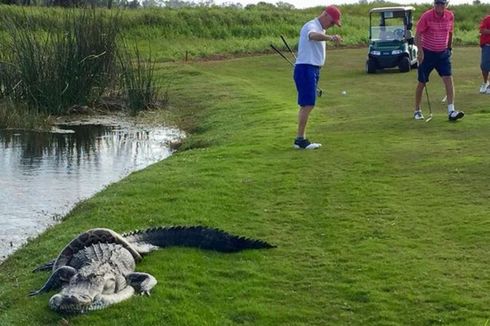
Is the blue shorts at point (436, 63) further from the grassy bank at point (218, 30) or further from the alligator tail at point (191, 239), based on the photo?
the grassy bank at point (218, 30)

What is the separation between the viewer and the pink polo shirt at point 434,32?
10336 mm

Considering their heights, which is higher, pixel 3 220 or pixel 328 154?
pixel 328 154

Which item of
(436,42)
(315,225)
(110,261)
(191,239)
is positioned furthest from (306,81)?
(110,261)

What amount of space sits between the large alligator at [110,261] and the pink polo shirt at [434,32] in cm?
571

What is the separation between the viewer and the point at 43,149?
12484mm

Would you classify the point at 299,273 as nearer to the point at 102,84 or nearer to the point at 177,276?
the point at 177,276

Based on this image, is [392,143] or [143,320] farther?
[392,143]

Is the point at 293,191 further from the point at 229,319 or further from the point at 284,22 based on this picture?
the point at 284,22

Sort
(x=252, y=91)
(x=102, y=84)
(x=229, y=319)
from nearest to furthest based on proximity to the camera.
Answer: (x=229, y=319)
(x=102, y=84)
(x=252, y=91)

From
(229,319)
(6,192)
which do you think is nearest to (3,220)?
(6,192)

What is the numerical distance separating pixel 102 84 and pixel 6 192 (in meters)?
8.17

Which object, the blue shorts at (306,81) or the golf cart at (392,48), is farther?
the golf cart at (392,48)

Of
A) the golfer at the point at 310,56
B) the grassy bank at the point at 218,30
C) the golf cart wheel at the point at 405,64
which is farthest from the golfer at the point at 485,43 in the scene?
the grassy bank at the point at 218,30

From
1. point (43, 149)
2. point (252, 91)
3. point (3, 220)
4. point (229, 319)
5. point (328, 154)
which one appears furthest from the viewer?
point (252, 91)
